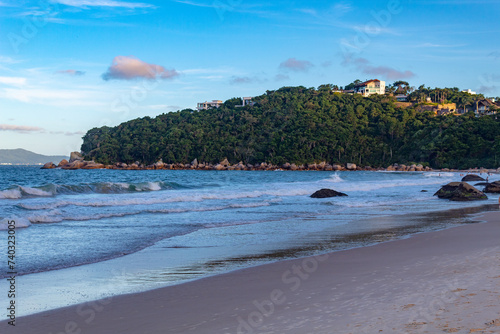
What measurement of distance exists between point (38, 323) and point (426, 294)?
4541 mm

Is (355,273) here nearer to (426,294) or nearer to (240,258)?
(426,294)

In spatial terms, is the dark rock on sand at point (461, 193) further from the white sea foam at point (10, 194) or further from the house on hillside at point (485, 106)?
the house on hillside at point (485, 106)

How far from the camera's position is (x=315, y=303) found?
5.28 meters

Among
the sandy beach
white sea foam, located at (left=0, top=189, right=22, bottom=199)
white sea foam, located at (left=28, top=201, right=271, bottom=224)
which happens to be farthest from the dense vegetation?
the sandy beach

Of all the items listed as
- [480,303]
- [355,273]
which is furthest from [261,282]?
[480,303]

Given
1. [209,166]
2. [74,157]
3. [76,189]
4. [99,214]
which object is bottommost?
[99,214]

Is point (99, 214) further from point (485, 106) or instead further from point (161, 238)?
point (485, 106)

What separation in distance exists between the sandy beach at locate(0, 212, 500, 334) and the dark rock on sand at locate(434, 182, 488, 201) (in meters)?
18.9

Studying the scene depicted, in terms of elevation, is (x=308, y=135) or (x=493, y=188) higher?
(x=308, y=135)

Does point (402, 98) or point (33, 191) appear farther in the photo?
point (402, 98)

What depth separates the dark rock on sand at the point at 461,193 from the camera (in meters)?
25.2

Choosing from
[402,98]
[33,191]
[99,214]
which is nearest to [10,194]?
[33,191]

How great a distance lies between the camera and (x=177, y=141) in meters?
132

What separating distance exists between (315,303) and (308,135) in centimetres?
Answer: 12242
